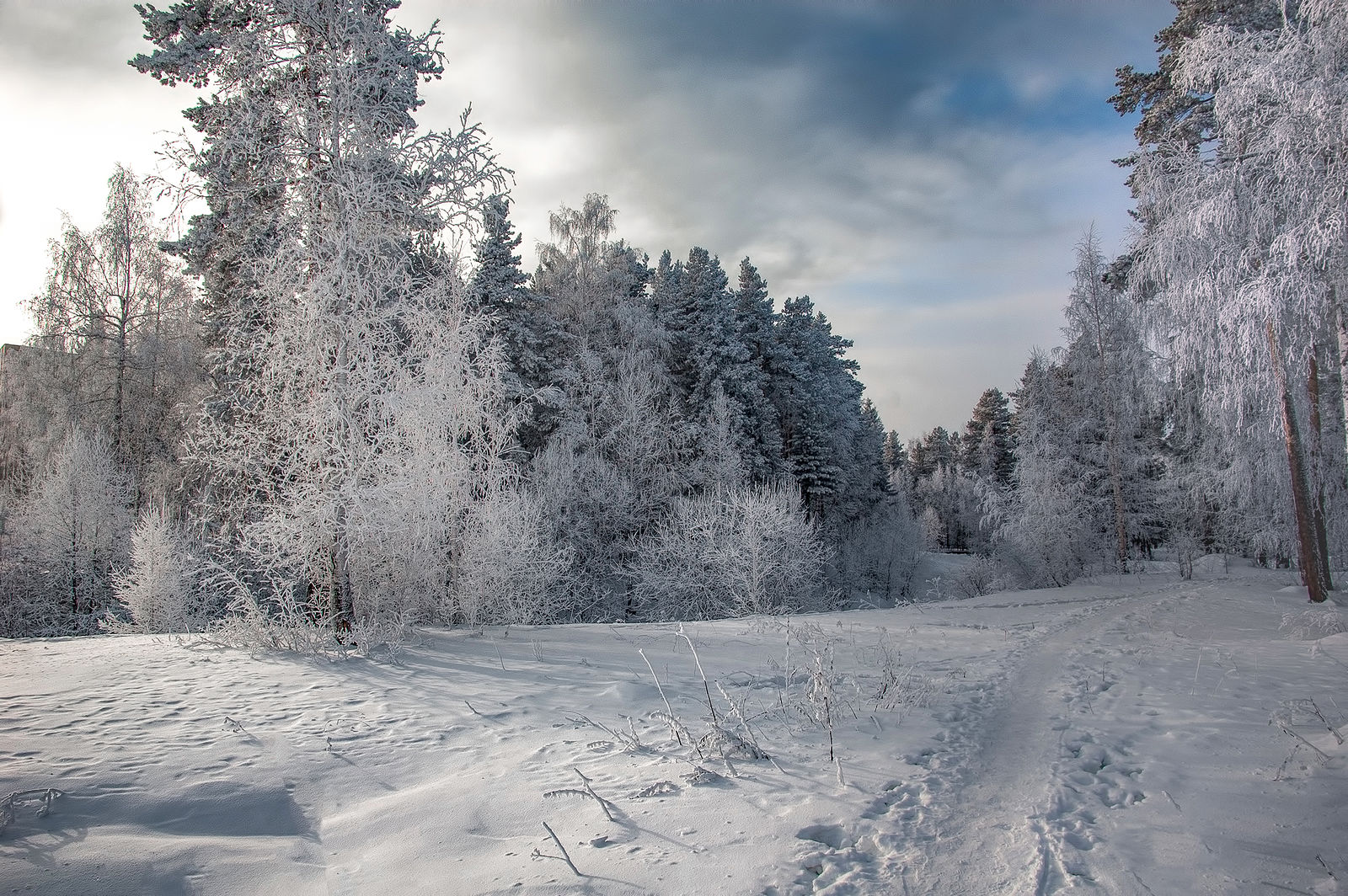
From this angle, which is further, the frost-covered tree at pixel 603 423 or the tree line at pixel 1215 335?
the frost-covered tree at pixel 603 423

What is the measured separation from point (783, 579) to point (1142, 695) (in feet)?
42.6

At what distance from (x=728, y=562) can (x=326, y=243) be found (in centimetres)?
1277

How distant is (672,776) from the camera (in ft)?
12.3

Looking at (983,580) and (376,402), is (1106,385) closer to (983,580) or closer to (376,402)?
(983,580)

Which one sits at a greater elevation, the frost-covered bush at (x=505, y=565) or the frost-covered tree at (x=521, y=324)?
the frost-covered tree at (x=521, y=324)

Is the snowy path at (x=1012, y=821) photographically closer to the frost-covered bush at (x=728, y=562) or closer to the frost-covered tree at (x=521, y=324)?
the frost-covered bush at (x=728, y=562)

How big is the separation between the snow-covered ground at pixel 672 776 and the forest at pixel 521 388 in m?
2.72

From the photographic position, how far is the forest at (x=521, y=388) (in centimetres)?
838

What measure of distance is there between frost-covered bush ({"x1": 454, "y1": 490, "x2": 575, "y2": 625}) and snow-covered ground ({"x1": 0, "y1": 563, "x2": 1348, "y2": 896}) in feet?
18.9

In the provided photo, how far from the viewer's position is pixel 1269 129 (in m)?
8.72

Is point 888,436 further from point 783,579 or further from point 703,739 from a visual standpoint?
point 703,739

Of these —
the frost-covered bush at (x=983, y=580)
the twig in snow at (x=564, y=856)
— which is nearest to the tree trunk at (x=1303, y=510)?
the frost-covered bush at (x=983, y=580)

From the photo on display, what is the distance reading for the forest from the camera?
838cm

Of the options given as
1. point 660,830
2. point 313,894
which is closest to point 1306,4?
point 660,830
